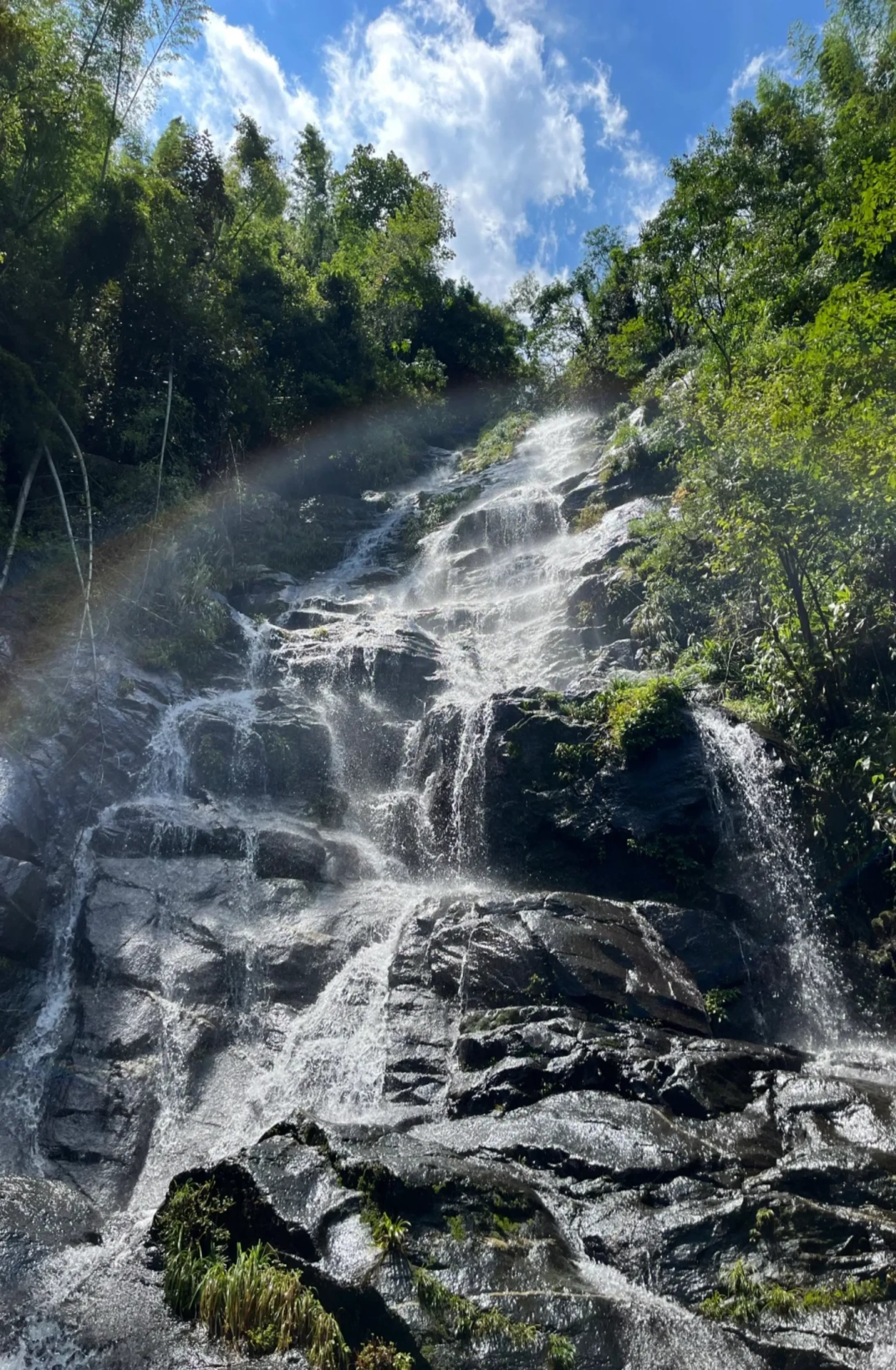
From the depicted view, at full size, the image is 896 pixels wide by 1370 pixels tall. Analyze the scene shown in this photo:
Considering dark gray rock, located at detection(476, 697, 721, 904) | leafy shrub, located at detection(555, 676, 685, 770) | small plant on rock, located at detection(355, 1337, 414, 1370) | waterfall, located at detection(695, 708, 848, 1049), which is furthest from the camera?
leafy shrub, located at detection(555, 676, 685, 770)

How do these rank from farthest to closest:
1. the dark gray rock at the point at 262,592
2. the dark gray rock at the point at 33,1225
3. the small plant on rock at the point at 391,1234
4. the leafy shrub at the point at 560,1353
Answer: the dark gray rock at the point at 262,592 → the dark gray rock at the point at 33,1225 → the small plant on rock at the point at 391,1234 → the leafy shrub at the point at 560,1353

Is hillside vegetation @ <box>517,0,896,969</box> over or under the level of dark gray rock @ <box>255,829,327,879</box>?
over

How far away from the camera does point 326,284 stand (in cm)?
3538

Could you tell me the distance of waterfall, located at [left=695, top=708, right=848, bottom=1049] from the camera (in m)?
11.8

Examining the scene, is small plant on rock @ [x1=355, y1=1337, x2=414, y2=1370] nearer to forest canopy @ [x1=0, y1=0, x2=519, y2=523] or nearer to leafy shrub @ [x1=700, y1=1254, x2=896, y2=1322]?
leafy shrub @ [x1=700, y1=1254, x2=896, y2=1322]

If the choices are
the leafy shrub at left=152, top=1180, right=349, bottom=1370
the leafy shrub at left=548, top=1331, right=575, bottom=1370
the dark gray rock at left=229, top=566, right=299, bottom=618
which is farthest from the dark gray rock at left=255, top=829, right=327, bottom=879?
the dark gray rock at left=229, top=566, right=299, bottom=618

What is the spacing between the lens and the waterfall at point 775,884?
11.8 metres

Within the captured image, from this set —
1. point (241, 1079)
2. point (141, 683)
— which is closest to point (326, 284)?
point (141, 683)

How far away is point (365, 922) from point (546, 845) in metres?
3.42

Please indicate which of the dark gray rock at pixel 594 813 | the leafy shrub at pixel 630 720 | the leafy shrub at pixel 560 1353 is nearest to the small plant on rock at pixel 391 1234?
the leafy shrub at pixel 560 1353

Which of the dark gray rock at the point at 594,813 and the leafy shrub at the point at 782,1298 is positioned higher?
the dark gray rock at the point at 594,813

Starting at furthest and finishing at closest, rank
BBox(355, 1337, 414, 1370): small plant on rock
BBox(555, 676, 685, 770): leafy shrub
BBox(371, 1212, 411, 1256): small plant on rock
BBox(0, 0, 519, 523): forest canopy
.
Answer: BBox(0, 0, 519, 523): forest canopy → BBox(555, 676, 685, 770): leafy shrub → BBox(371, 1212, 411, 1256): small plant on rock → BBox(355, 1337, 414, 1370): small plant on rock

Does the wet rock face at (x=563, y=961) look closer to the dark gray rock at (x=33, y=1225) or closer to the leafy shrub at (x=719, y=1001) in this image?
the leafy shrub at (x=719, y=1001)

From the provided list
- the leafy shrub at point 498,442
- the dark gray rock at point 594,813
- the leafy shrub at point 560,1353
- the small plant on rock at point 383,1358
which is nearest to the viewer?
the leafy shrub at point 560,1353
